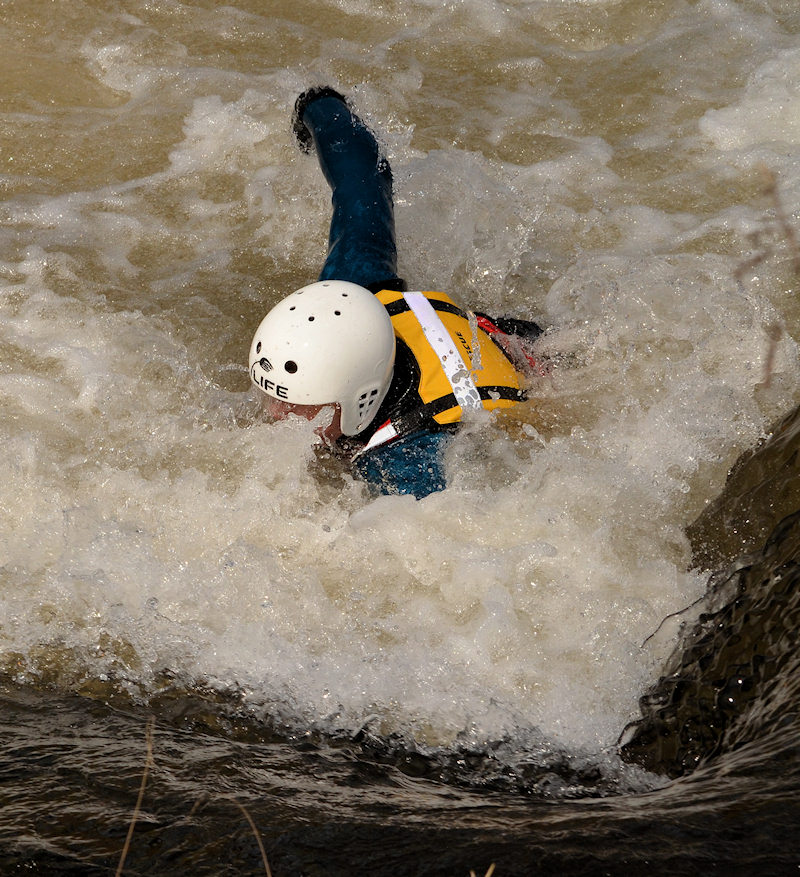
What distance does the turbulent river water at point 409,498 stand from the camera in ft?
8.27

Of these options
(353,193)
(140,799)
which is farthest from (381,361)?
(140,799)

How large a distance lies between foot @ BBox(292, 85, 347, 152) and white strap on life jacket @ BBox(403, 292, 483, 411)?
5.39 ft

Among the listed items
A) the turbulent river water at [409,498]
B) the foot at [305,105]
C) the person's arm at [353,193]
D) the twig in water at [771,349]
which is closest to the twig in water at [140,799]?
the turbulent river water at [409,498]

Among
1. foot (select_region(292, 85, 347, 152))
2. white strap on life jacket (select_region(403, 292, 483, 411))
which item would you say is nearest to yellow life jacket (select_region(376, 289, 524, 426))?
white strap on life jacket (select_region(403, 292, 483, 411))

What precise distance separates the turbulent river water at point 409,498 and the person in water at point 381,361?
0.50ft

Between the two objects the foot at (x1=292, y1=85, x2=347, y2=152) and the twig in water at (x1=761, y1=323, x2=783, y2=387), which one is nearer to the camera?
the twig in water at (x1=761, y1=323, x2=783, y2=387)

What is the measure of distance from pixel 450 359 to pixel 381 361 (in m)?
0.30

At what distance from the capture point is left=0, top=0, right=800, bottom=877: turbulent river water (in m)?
2.52

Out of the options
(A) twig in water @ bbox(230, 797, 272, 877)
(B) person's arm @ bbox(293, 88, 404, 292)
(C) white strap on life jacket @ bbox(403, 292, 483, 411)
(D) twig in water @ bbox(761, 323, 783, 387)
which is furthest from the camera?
(D) twig in water @ bbox(761, 323, 783, 387)

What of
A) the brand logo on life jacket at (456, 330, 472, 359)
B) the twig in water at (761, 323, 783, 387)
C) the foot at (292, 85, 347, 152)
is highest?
the foot at (292, 85, 347, 152)

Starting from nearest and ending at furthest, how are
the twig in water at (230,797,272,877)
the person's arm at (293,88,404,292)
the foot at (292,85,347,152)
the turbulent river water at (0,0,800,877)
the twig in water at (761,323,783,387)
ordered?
the twig in water at (230,797,272,877) < the turbulent river water at (0,0,800,877) < the person's arm at (293,88,404,292) < the twig in water at (761,323,783,387) < the foot at (292,85,347,152)

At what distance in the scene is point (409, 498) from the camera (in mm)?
3789

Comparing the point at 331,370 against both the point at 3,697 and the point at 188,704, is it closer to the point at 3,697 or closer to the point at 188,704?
the point at 188,704

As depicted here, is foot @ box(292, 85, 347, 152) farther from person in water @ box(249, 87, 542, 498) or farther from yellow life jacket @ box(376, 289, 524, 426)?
yellow life jacket @ box(376, 289, 524, 426)
